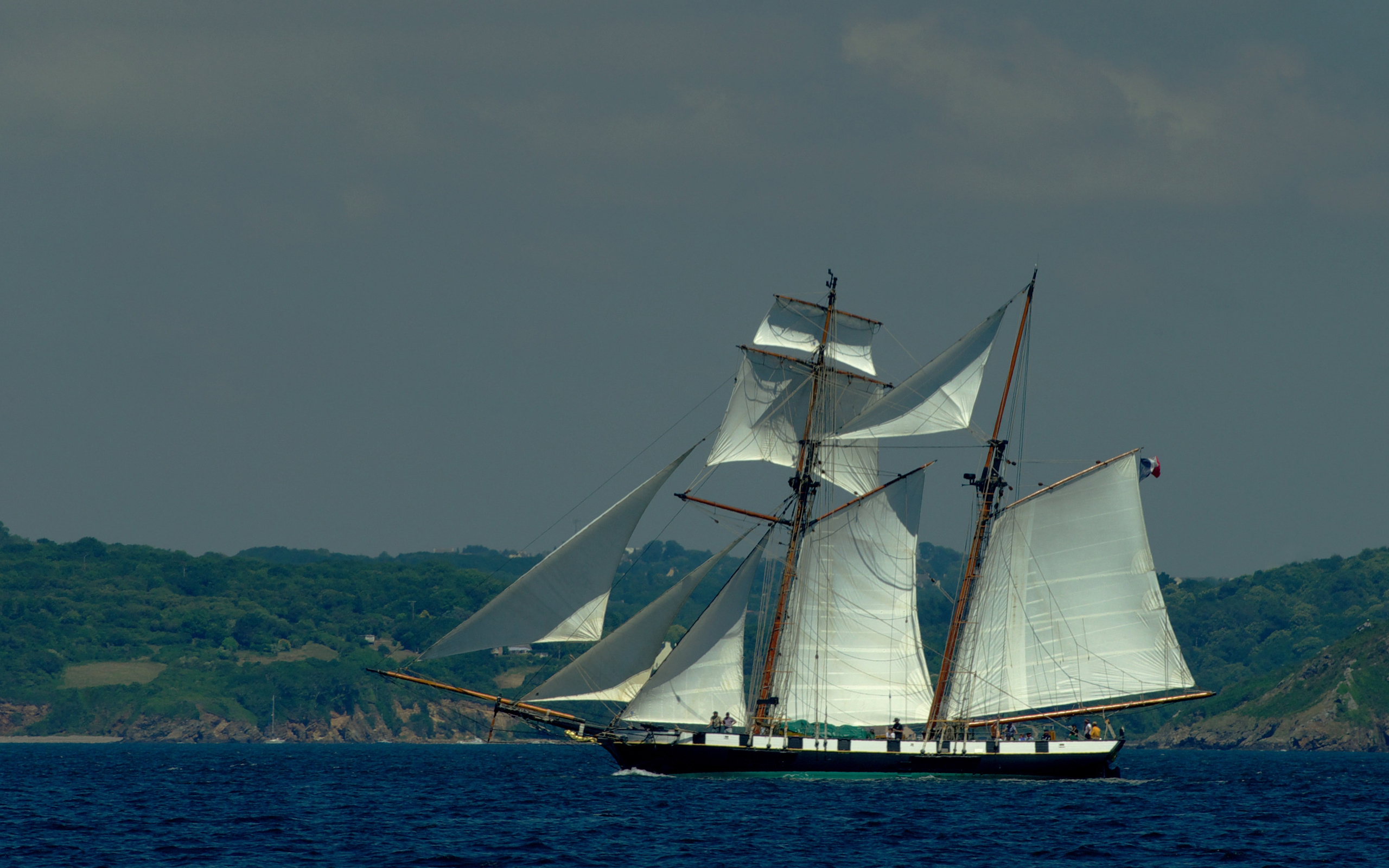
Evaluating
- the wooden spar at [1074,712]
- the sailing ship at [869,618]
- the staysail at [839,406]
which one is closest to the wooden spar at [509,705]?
the sailing ship at [869,618]

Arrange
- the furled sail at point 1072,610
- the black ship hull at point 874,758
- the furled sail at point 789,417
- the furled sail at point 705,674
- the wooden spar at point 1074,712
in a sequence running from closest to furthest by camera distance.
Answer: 1. the furled sail at point 705,674
2. the black ship hull at point 874,758
3. the furled sail at point 1072,610
4. the wooden spar at point 1074,712
5. the furled sail at point 789,417

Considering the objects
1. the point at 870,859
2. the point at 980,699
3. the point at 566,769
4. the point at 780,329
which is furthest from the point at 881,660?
the point at 566,769

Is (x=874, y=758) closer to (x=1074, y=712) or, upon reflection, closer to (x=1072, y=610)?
(x=1074, y=712)

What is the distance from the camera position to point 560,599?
247 feet

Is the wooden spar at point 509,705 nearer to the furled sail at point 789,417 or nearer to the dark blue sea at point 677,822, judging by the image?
the dark blue sea at point 677,822

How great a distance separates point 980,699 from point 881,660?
5887 millimetres

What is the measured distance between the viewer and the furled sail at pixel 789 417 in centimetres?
8512

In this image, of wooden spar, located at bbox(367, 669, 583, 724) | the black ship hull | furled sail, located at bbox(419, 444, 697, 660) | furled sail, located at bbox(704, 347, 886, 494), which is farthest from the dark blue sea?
furled sail, located at bbox(704, 347, 886, 494)

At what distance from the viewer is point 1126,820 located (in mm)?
68312

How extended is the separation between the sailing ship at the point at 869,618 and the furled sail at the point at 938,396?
0.38 ft

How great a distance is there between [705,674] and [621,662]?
4214 mm

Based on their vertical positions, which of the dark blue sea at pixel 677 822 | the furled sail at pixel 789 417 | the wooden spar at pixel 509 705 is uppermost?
the furled sail at pixel 789 417

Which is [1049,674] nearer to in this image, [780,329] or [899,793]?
[899,793]

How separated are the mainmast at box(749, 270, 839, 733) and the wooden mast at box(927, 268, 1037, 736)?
8.92 metres
